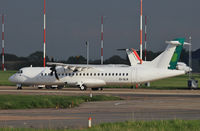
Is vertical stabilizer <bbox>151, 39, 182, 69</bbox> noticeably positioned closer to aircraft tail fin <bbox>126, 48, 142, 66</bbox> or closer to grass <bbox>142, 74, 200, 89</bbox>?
aircraft tail fin <bbox>126, 48, 142, 66</bbox>

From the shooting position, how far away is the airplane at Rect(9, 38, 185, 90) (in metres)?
59.8

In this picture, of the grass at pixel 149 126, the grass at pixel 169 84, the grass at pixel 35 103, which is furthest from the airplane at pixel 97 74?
the grass at pixel 149 126

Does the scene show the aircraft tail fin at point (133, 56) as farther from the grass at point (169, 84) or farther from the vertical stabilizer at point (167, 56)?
the vertical stabilizer at point (167, 56)

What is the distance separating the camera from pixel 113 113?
30.8m

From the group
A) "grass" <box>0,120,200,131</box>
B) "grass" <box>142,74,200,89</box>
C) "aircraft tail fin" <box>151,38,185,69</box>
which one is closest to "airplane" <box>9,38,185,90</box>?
"aircraft tail fin" <box>151,38,185,69</box>

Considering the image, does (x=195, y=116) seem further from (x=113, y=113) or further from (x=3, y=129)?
(x=3, y=129)

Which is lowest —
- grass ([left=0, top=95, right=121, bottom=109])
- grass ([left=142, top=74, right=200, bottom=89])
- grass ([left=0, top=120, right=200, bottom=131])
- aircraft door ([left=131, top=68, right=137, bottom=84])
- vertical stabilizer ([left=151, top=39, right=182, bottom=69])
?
grass ([left=0, top=120, right=200, bottom=131])

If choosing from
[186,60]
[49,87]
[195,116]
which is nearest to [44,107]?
[195,116]

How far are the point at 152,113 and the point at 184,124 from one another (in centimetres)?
757

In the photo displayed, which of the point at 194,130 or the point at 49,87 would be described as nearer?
the point at 194,130

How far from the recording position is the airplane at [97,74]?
5975 cm

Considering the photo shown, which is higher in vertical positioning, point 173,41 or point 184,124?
point 173,41

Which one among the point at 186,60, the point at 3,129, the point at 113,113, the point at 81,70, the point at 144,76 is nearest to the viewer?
the point at 3,129

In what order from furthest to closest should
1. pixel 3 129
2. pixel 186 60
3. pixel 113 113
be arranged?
pixel 186 60, pixel 113 113, pixel 3 129
